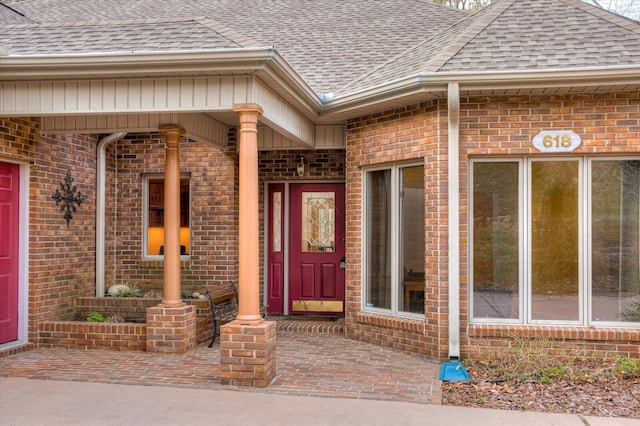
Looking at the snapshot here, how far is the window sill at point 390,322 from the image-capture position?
7375mm

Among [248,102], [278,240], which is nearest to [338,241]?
[278,240]

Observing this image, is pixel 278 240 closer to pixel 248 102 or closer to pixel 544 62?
pixel 248 102

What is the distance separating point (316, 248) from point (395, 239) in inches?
94.9

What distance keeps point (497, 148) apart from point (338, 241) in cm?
357

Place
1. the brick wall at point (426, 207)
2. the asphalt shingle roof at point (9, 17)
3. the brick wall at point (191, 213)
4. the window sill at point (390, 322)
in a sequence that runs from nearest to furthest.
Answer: the brick wall at point (426, 207)
the window sill at point (390, 322)
the asphalt shingle roof at point (9, 17)
the brick wall at point (191, 213)

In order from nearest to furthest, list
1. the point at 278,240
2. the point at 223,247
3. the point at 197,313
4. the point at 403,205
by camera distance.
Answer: the point at 403,205 → the point at 197,313 → the point at 223,247 → the point at 278,240

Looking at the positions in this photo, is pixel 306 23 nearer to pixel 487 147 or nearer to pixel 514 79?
pixel 487 147

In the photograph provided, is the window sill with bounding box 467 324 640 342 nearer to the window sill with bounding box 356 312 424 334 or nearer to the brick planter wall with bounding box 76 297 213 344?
the window sill with bounding box 356 312 424 334

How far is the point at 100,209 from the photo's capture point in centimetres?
933

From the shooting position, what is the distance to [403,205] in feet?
25.7

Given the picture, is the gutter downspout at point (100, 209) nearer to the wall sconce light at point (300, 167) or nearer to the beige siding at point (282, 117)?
the wall sconce light at point (300, 167)

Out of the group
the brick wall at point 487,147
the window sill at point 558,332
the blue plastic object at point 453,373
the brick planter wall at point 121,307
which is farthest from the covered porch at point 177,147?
the window sill at point 558,332

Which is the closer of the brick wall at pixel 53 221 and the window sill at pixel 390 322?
the window sill at pixel 390 322

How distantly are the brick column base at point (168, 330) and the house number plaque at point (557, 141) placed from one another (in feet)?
15.1
